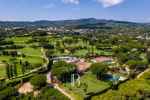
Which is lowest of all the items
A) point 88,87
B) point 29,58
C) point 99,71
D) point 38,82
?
point 29,58

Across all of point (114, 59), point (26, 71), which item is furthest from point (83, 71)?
point (114, 59)

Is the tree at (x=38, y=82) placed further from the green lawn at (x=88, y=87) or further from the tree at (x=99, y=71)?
the tree at (x=99, y=71)

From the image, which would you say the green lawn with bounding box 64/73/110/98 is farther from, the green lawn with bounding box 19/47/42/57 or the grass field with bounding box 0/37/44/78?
the green lawn with bounding box 19/47/42/57

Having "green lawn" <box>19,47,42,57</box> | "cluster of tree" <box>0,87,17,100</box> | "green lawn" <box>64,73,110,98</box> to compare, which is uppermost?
"cluster of tree" <box>0,87,17,100</box>

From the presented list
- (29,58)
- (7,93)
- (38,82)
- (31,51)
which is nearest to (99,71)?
(38,82)

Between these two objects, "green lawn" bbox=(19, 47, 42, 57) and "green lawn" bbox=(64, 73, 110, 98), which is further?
"green lawn" bbox=(19, 47, 42, 57)

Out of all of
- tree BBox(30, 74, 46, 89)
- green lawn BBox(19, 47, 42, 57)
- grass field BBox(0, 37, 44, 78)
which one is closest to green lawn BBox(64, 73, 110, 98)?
tree BBox(30, 74, 46, 89)

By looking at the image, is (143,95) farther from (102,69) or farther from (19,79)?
(19,79)

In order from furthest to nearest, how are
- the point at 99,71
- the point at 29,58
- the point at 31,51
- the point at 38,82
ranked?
the point at 31,51, the point at 29,58, the point at 99,71, the point at 38,82

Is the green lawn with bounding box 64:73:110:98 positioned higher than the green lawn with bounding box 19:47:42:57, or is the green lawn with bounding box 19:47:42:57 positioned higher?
the green lawn with bounding box 64:73:110:98

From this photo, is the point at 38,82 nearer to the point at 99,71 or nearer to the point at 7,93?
the point at 7,93

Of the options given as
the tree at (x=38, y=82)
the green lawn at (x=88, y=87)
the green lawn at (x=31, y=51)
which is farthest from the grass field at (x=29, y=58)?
the green lawn at (x=88, y=87)
